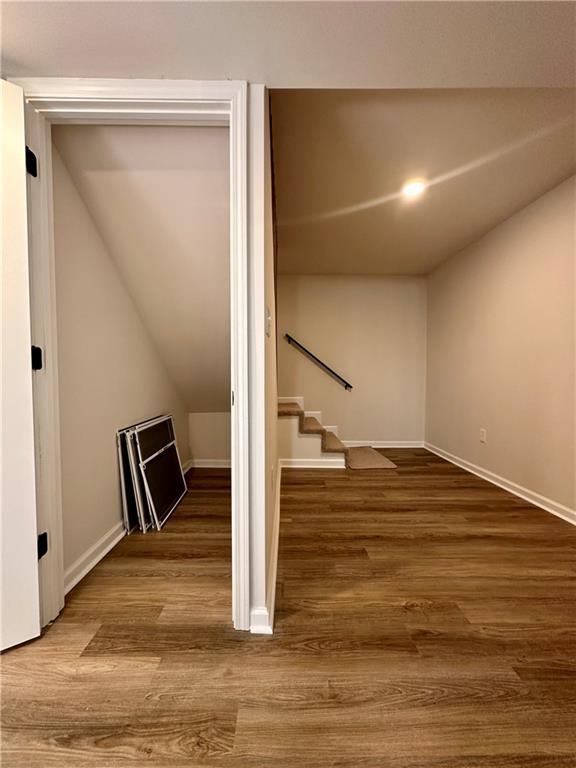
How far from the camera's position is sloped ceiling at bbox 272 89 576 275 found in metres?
1.69

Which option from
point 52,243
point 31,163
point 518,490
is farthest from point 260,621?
point 518,490

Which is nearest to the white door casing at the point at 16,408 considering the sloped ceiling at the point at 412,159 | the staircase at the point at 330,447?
the sloped ceiling at the point at 412,159

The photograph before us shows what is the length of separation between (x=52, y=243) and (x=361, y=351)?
12.7 ft

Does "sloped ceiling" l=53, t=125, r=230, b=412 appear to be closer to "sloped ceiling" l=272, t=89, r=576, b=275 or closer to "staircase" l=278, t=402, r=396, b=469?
"sloped ceiling" l=272, t=89, r=576, b=275

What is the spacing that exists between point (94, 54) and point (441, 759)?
92.5 inches

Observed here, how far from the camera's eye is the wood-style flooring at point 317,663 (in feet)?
2.94

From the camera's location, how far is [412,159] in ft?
6.98

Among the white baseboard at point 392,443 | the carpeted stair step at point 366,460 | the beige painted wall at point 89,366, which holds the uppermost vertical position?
the beige painted wall at point 89,366

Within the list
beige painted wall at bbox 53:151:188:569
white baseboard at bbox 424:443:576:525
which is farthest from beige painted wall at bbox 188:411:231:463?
white baseboard at bbox 424:443:576:525

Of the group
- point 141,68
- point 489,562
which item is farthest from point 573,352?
point 141,68

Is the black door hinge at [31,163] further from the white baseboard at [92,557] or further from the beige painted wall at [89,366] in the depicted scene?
the white baseboard at [92,557]

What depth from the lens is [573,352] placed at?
2.35 meters

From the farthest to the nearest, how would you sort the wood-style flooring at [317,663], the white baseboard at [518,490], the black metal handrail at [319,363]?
the black metal handrail at [319,363]
the white baseboard at [518,490]
the wood-style flooring at [317,663]

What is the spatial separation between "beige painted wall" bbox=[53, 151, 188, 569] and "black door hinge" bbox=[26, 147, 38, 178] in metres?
0.25
